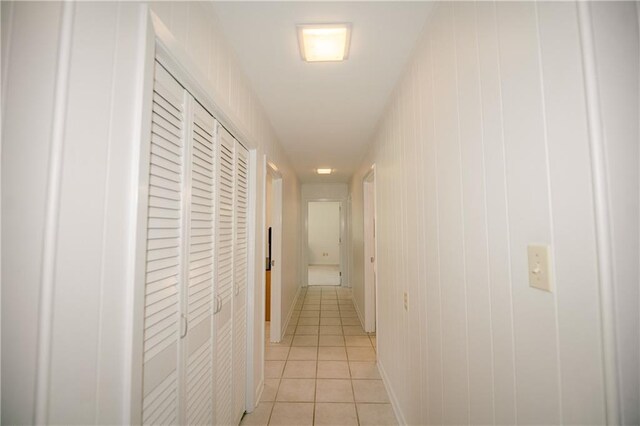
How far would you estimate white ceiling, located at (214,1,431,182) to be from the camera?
126cm

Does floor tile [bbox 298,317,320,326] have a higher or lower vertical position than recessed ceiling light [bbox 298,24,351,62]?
lower

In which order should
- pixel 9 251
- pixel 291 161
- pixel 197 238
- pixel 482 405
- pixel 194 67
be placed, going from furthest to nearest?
pixel 291 161
pixel 197 238
pixel 194 67
pixel 482 405
pixel 9 251

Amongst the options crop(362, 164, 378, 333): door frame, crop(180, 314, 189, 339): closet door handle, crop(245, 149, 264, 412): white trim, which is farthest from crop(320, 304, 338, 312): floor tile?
crop(180, 314, 189, 339): closet door handle

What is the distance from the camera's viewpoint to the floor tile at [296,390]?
2.18 m

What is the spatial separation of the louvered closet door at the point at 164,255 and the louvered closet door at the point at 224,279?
39 centimetres

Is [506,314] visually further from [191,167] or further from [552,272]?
[191,167]

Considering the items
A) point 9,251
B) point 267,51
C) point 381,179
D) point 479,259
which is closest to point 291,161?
point 381,179

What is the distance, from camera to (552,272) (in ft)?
2.06

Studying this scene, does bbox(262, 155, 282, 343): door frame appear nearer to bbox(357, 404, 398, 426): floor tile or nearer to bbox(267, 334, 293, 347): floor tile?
bbox(267, 334, 293, 347): floor tile

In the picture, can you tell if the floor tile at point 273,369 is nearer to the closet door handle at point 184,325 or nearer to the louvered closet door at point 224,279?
the louvered closet door at point 224,279

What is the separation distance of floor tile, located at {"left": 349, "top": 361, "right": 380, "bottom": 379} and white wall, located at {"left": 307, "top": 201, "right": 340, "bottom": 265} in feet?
23.6

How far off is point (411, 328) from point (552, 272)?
1.20m

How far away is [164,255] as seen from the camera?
93cm

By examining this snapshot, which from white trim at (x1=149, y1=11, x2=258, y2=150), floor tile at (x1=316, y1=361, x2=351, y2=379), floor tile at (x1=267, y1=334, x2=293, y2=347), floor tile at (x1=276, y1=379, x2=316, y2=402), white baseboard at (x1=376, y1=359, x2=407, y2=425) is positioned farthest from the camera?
floor tile at (x1=267, y1=334, x2=293, y2=347)
